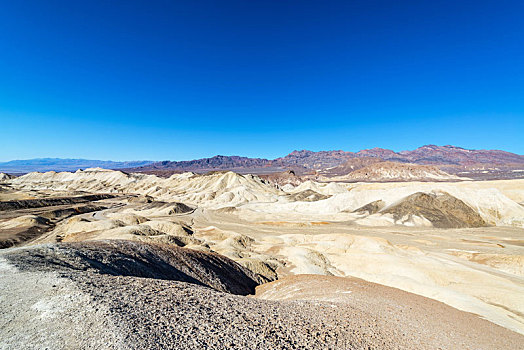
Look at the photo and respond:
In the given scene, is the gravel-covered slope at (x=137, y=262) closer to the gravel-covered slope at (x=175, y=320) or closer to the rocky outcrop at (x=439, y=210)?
the gravel-covered slope at (x=175, y=320)

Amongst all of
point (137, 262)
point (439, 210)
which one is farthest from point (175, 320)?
point (439, 210)

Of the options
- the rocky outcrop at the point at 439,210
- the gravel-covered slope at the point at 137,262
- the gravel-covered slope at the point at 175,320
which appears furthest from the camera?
the rocky outcrop at the point at 439,210

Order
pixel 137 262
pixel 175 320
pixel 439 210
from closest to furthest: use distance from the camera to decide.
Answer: pixel 175 320, pixel 137 262, pixel 439 210

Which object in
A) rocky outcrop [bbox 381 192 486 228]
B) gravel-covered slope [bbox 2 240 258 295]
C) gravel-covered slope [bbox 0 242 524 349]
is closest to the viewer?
gravel-covered slope [bbox 0 242 524 349]

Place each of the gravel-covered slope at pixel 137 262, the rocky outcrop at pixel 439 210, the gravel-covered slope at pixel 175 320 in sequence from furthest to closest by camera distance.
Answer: the rocky outcrop at pixel 439 210 < the gravel-covered slope at pixel 137 262 < the gravel-covered slope at pixel 175 320

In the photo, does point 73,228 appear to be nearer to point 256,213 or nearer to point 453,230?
point 256,213

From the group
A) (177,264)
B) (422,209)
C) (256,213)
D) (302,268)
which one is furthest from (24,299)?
(422,209)

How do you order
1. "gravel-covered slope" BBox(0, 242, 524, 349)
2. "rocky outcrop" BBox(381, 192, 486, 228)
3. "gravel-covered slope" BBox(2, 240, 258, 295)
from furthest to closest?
"rocky outcrop" BBox(381, 192, 486, 228) < "gravel-covered slope" BBox(2, 240, 258, 295) < "gravel-covered slope" BBox(0, 242, 524, 349)

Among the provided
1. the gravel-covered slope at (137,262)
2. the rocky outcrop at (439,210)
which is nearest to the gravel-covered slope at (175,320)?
the gravel-covered slope at (137,262)

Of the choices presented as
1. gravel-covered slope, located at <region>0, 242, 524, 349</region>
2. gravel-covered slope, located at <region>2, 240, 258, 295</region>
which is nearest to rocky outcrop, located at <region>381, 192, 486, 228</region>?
gravel-covered slope, located at <region>0, 242, 524, 349</region>

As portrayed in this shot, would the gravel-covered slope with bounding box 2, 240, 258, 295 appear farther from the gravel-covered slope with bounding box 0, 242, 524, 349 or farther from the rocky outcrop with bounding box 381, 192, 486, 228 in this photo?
the rocky outcrop with bounding box 381, 192, 486, 228

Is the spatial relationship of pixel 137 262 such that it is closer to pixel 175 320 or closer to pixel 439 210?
pixel 175 320
